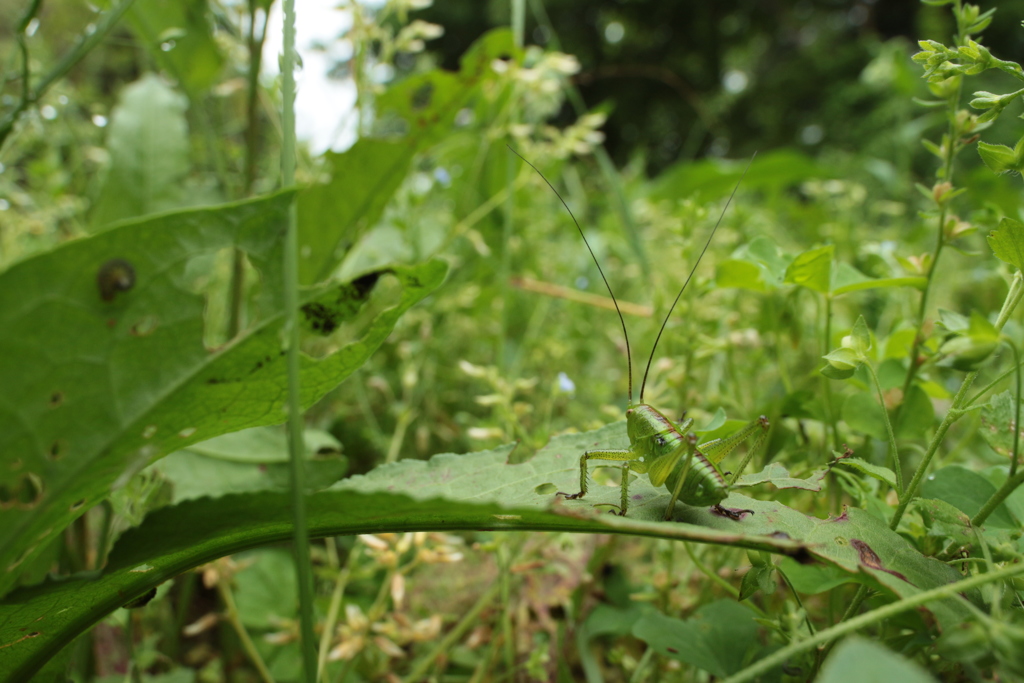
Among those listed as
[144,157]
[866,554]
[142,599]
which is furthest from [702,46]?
[142,599]

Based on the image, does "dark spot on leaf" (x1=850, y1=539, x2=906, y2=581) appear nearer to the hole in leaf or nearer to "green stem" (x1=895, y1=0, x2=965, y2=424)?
"green stem" (x1=895, y1=0, x2=965, y2=424)

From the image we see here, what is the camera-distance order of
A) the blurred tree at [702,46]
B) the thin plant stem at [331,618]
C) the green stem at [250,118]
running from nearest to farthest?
1. the thin plant stem at [331,618]
2. the green stem at [250,118]
3. the blurred tree at [702,46]

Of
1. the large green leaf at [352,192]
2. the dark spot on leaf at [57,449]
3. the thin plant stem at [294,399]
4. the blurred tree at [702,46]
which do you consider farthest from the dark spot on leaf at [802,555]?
the blurred tree at [702,46]

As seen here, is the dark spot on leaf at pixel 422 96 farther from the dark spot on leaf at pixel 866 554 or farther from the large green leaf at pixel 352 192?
the dark spot on leaf at pixel 866 554

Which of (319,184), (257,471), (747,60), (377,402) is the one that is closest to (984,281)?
(377,402)

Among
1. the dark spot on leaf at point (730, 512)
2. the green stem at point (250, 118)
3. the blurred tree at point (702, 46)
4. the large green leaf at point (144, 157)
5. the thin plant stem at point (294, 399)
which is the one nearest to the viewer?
the thin plant stem at point (294, 399)

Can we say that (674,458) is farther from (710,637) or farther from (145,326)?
(145,326)
